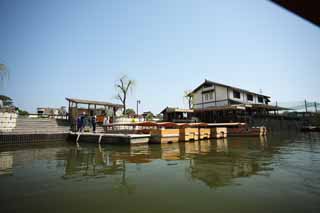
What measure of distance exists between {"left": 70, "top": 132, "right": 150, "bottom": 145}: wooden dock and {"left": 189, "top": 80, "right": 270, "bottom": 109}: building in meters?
16.5

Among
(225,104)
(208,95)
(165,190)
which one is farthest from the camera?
(208,95)

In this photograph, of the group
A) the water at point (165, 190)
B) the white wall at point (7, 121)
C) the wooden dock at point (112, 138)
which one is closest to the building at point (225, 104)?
the wooden dock at point (112, 138)

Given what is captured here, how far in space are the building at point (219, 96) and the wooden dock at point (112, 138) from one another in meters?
16.5

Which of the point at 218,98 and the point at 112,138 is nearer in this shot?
the point at 112,138

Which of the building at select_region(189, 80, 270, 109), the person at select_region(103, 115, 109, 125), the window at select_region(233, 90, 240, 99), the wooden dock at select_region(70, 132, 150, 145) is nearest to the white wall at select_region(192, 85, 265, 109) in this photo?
the building at select_region(189, 80, 270, 109)

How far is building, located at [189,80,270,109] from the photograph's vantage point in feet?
81.5

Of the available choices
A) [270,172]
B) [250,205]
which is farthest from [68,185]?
[270,172]

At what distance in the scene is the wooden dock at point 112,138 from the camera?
11.5 metres

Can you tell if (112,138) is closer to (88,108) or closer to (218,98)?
(88,108)

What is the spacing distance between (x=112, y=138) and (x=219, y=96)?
17937 millimetres

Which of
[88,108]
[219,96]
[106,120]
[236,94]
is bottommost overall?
[106,120]

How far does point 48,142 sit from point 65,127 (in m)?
2.94

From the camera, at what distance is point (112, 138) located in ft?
41.3

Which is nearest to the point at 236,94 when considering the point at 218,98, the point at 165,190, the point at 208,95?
the point at 218,98
